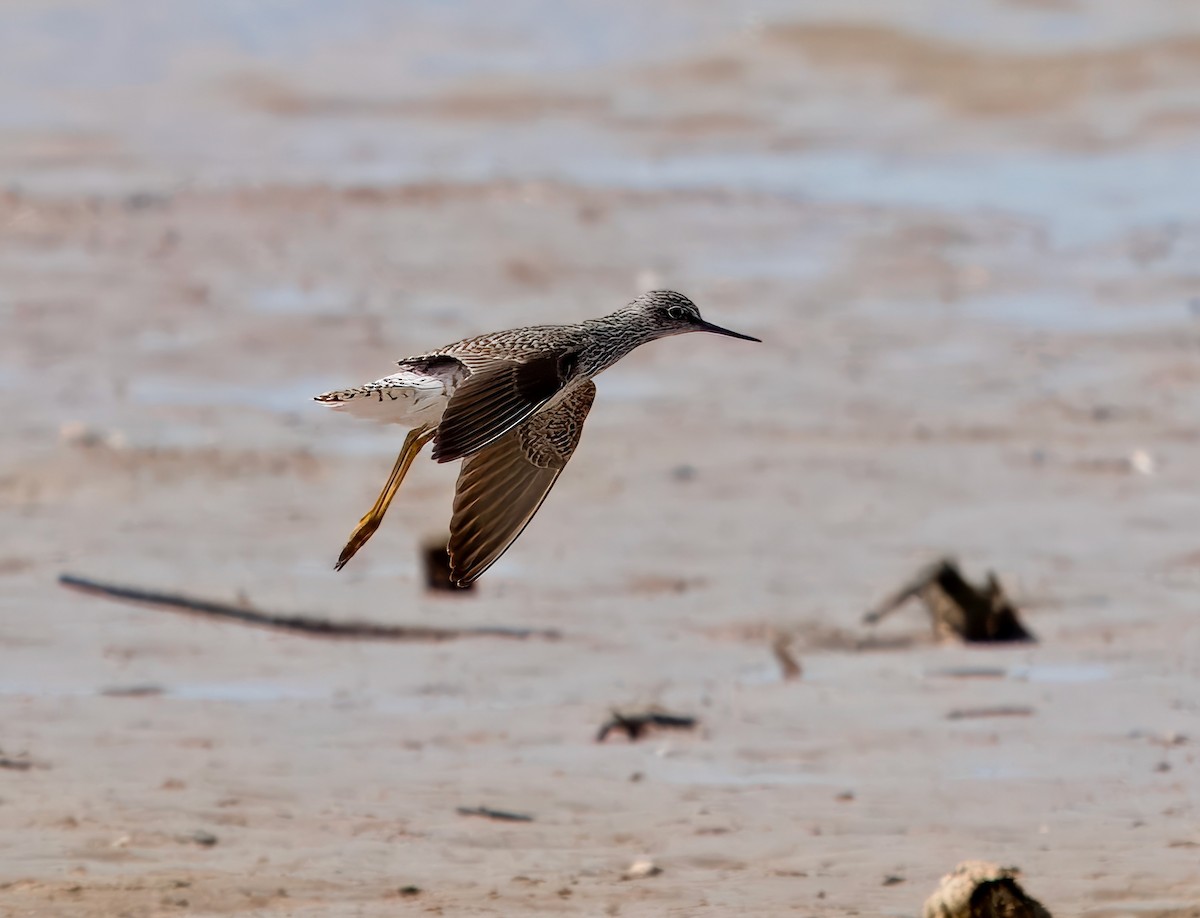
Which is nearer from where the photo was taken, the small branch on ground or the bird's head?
the bird's head

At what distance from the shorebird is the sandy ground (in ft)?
4.00

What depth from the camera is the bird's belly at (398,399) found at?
6414 mm

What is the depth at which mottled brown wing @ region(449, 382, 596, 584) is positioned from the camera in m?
6.41

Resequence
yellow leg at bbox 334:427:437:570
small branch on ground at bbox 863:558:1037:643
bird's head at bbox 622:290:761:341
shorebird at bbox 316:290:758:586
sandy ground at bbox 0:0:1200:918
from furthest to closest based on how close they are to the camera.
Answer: small branch on ground at bbox 863:558:1037:643, sandy ground at bbox 0:0:1200:918, bird's head at bbox 622:290:761:341, yellow leg at bbox 334:427:437:570, shorebird at bbox 316:290:758:586

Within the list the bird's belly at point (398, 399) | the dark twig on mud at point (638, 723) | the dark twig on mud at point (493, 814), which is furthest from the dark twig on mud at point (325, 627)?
the bird's belly at point (398, 399)

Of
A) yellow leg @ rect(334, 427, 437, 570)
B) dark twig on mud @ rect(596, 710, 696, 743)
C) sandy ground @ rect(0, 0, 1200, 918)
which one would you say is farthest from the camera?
dark twig on mud @ rect(596, 710, 696, 743)

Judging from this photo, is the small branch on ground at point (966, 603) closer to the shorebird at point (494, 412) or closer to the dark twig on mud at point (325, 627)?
the dark twig on mud at point (325, 627)

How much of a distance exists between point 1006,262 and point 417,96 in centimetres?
797

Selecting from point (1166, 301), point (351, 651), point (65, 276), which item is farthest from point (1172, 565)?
point (65, 276)

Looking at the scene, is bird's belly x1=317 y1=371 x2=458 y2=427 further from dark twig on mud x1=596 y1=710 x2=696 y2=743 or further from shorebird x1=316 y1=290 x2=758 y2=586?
dark twig on mud x1=596 y1=710 x2=696 y2=743

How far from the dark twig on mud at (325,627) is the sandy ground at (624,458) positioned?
0.11 meters

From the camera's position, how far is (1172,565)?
1119 centimetres

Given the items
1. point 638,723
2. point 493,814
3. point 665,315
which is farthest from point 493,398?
point 638,723

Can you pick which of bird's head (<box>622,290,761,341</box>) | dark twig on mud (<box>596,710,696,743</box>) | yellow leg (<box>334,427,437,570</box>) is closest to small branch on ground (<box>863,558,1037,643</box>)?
dark twig on mud (<box>596,710,696,743</box>)
